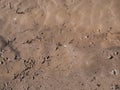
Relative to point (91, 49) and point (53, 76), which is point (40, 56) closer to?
point (53, 76)

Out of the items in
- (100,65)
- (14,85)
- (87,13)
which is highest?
(87,13)

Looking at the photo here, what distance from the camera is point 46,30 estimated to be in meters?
4.62

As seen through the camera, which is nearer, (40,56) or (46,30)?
(40,56)

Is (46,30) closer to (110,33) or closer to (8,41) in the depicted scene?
(8,41)

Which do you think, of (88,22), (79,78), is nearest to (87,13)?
(88,22)

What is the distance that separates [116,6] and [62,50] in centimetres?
103

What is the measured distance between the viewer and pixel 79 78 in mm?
3971

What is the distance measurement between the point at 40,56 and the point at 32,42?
1.01 ft

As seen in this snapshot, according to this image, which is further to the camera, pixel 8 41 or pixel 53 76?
pixel 8 41

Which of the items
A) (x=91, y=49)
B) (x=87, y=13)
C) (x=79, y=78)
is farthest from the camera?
(x=87, y=13)

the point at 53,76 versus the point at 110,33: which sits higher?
the point at 110,33

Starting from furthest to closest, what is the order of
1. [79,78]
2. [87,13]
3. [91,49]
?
1. [87,13]
2. [91,49]
3. [79,78]

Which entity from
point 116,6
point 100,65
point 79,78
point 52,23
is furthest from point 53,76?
point 116,6

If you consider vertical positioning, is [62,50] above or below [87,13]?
below
